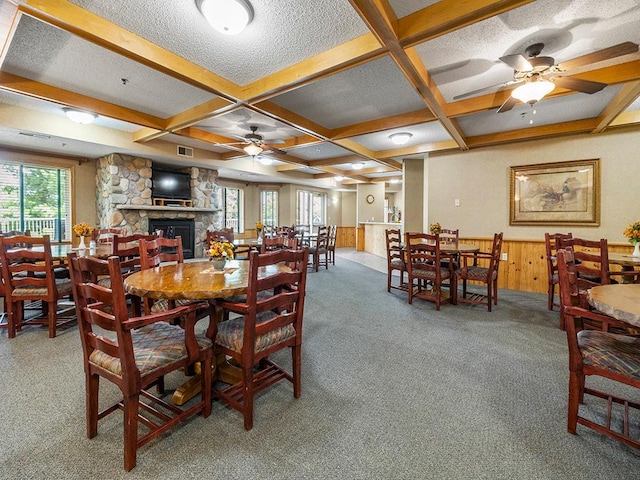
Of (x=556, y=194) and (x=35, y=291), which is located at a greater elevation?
(x=556, y=194)

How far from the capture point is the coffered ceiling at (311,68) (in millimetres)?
2105

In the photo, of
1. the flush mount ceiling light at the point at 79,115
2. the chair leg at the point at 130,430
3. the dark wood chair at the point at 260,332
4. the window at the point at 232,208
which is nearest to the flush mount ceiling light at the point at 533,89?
the dark wood chair at the point at 260,332

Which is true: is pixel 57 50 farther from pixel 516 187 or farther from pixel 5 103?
pixel 516 187

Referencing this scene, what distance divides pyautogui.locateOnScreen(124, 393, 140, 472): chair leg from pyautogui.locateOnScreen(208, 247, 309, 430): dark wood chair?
47cm

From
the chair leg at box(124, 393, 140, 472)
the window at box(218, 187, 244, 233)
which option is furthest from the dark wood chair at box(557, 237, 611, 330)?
the window at box(218, 187, 244, 233)

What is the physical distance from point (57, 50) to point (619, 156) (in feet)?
22.2

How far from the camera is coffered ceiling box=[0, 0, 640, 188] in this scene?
6.91ft

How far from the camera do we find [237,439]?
4.98 feet

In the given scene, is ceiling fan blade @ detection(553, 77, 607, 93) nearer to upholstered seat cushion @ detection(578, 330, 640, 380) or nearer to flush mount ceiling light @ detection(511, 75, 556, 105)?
flush mount ceiling light @ detection(511, 75, 556, 105)

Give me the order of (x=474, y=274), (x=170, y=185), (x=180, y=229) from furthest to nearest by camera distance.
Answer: (x=180, y=229) → (x=170, y=185) → (x=474, y=274)

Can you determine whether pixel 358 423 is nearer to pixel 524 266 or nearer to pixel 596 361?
pixel 596 361

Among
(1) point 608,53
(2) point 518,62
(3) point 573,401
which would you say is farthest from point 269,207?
(3) point 573,401

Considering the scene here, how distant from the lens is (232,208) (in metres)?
9.27

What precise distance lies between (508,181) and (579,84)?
8.51 ft
